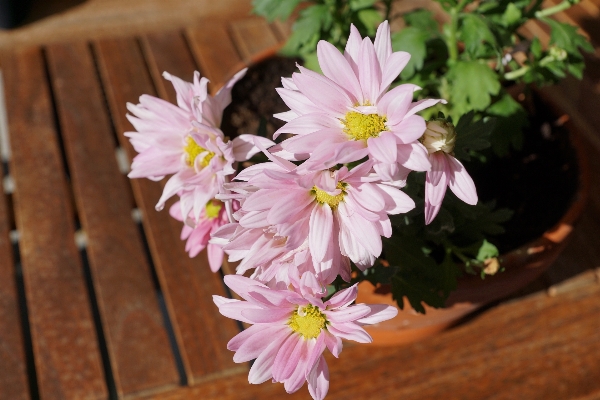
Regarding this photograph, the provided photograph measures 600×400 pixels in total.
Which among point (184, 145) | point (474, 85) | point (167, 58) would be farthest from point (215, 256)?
point (167, 58)

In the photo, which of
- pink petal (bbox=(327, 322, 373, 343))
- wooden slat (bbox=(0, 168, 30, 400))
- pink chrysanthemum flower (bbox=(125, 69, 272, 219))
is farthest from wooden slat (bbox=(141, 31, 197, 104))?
pink petal (bbox=(327, 322, 373, 343))

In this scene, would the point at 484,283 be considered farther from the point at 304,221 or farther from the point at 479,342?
the point at 304,221

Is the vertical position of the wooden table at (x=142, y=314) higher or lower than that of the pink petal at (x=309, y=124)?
lower

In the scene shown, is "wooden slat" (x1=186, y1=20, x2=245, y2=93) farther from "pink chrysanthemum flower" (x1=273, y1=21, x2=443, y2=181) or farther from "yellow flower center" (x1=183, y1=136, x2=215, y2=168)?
"pink chrysanthemum flower" (x1=273, y1=21, x2=443, y2=181)

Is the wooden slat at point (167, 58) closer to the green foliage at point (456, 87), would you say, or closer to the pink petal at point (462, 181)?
the green foliage at point (456, 87)

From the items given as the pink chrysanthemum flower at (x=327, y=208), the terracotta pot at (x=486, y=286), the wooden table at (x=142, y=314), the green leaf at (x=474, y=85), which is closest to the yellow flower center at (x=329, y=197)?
the pink chrysanthemum flower at (x=327, y=208)

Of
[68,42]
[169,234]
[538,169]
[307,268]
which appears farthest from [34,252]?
[538,169]
